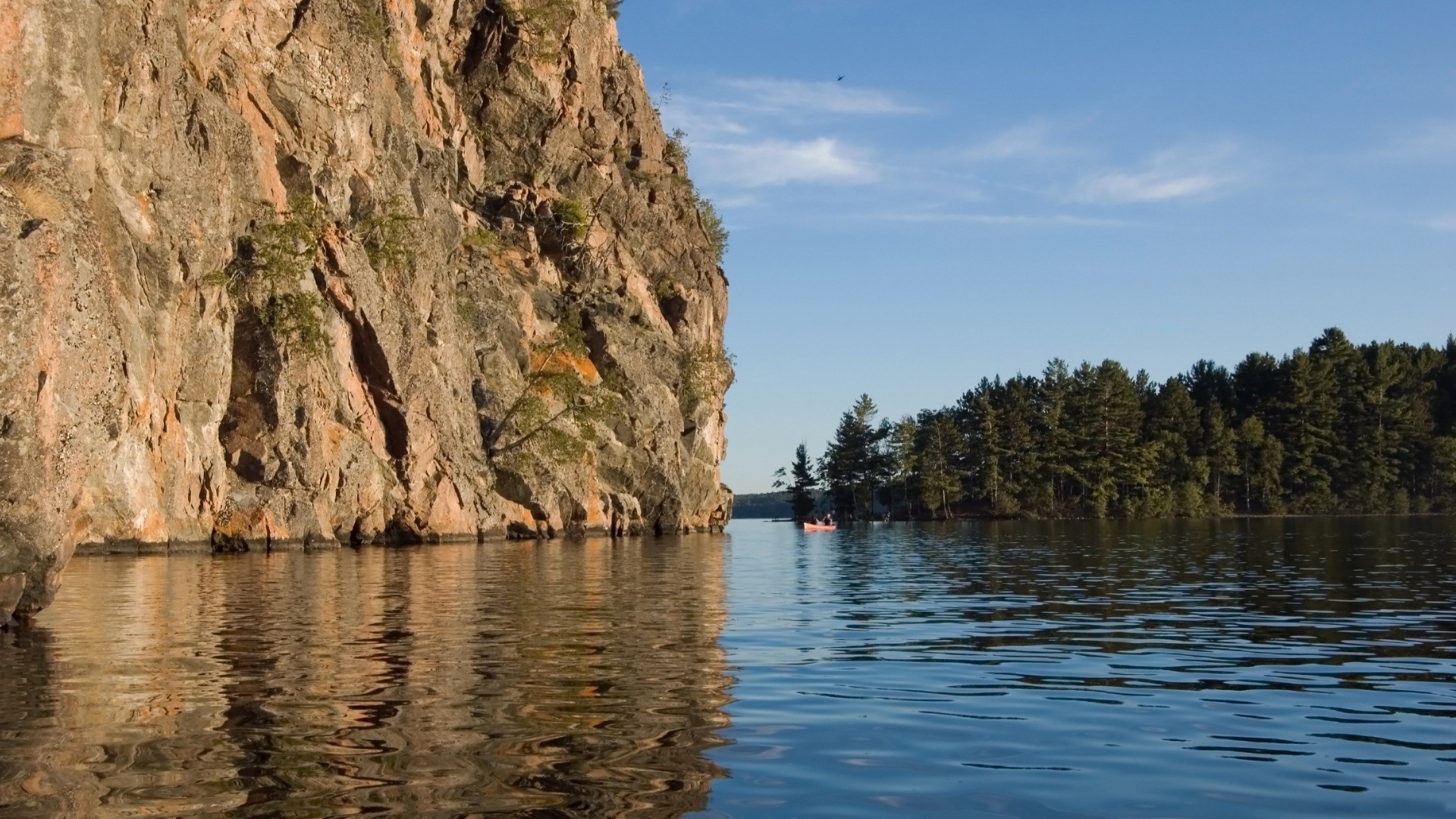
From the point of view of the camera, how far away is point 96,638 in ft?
60.4

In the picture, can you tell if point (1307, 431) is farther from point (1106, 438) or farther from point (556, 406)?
point (556, 406)

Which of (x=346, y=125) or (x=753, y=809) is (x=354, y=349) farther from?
(x=753, y=809)

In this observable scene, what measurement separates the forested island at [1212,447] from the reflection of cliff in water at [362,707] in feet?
411

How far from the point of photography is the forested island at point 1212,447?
144625 mm

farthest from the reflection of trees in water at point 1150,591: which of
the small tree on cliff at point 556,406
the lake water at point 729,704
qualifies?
the small tree on cliff at point 556,406

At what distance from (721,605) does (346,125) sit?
1953 inches

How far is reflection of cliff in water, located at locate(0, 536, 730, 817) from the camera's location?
8664mm

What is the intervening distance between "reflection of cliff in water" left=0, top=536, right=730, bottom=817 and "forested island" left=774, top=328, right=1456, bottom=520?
125m

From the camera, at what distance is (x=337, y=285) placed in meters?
61.7

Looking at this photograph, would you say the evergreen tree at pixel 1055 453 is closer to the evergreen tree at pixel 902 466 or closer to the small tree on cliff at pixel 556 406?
the evergreen tree at pixel 902 466

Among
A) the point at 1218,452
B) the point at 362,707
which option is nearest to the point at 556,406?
the point at 362,707

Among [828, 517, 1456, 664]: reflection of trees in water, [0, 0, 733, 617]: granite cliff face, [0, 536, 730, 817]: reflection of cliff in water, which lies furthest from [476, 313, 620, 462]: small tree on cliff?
[0, 536, 730, 817]: reflection of cliff in water

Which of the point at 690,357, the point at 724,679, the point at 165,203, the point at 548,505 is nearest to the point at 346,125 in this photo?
the point at 165,203

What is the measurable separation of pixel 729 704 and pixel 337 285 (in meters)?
53.6
